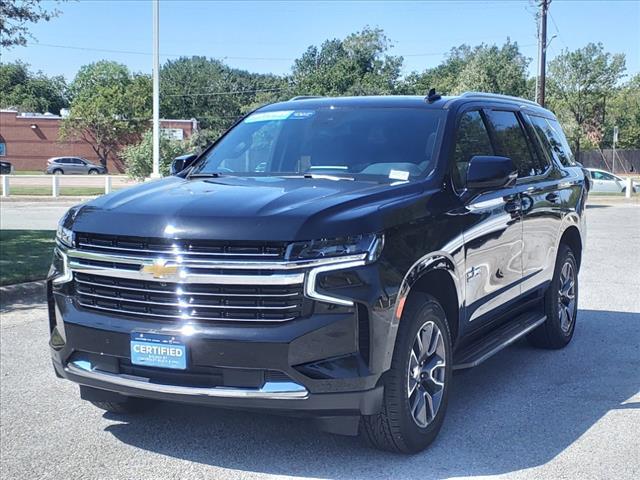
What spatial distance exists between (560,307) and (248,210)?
3972 millimetres

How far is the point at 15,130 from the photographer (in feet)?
207

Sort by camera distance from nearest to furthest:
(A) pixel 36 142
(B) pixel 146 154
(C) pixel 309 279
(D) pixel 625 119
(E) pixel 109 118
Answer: (C) pixel 309 279, (B) pixel 146 154, (E) pixel 109 118, (D) pixel 625 119, (A) pixel 36 142

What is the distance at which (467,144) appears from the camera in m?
5.13

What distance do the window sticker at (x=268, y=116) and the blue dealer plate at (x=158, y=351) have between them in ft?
8.06

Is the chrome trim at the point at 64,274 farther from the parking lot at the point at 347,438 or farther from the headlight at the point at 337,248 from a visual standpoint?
the headlight at the point at 337,248

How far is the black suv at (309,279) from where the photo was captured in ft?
11.7

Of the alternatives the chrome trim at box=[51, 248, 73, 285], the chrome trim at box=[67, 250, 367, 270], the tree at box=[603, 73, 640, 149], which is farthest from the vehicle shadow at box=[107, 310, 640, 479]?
the tree at box=[603, 73, 640, 149]

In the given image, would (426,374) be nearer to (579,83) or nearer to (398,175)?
(398,175)

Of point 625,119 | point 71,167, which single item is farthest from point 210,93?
point 625,119

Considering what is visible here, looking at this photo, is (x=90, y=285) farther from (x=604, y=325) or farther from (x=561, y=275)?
(x=604, y=325)

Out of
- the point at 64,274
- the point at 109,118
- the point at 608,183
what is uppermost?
the point at 109,118

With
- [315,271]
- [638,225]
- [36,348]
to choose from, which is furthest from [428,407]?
[638,225]

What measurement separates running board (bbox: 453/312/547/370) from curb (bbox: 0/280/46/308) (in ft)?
18.6

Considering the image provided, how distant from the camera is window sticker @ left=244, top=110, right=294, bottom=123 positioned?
18.5 feet
